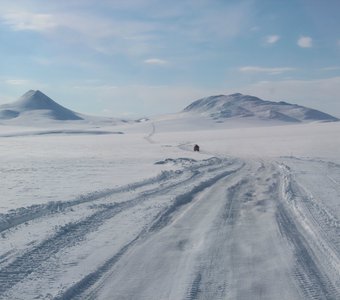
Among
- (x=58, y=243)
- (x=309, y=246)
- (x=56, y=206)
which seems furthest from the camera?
(x=56, y=206)

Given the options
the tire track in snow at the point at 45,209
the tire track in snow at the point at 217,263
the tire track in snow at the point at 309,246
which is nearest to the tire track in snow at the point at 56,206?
the tire track in snow at the point at 45,209

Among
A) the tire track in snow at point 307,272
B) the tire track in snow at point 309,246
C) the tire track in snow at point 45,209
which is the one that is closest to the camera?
the tire track in snow at point 307,272

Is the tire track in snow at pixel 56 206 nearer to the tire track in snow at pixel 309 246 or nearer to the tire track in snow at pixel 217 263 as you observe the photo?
the tire track in snow at pixel 217 263

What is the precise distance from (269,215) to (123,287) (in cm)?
563

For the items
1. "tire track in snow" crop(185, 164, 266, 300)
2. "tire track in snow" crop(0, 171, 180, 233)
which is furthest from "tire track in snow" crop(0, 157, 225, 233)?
"tire track in snow" crop(185, 164, 266, 300)

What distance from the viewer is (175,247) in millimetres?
8742

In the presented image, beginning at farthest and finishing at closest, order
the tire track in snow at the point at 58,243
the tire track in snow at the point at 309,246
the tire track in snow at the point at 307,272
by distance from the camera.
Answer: the tire track in snow at the point at 58,243, the tire track in snow at the point at 309,246, the tire track in snow at the point at 307,272

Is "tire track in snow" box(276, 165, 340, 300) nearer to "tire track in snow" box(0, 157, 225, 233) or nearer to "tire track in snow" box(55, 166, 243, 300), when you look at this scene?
"tire track in snow" box(55, 166, 243, 300)

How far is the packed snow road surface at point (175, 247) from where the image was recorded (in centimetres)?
670

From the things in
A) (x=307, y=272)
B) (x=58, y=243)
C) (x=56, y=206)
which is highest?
(x=307, y=272)

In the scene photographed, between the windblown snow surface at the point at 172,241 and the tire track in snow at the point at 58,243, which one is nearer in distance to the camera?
the windblown snow surface at the point at 172,241

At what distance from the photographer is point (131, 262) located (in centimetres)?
786

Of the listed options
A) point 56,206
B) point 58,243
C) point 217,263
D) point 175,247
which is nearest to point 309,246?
point 217,263

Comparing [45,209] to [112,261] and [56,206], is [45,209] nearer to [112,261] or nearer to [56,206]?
[56,206]
